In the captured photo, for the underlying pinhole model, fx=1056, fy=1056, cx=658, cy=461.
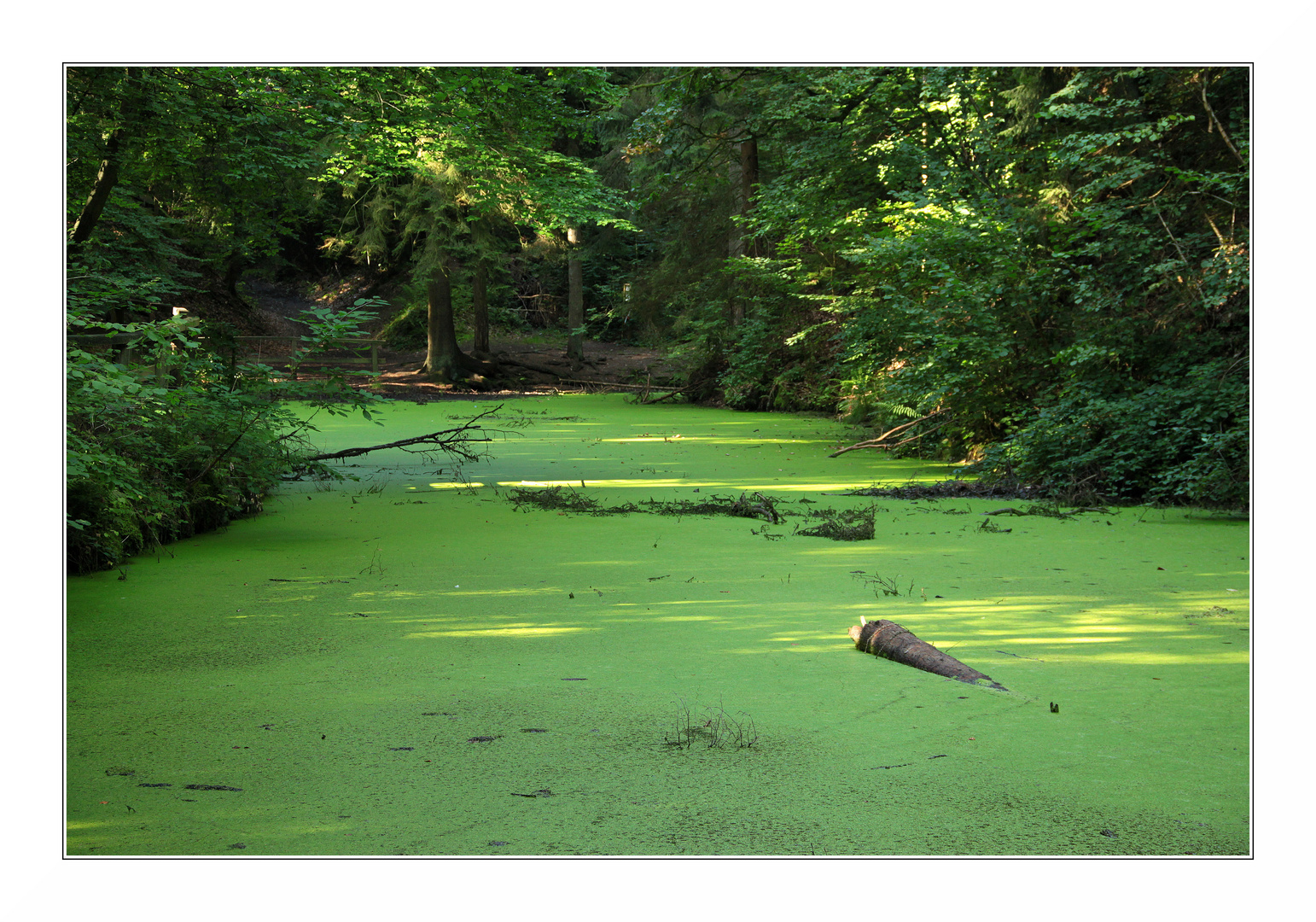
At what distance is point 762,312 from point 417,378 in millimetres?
8090

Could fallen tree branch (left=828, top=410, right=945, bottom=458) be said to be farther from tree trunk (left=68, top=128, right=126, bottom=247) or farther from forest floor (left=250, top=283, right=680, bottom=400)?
forest floor (left=250, top=283, right=680, bottom=400)

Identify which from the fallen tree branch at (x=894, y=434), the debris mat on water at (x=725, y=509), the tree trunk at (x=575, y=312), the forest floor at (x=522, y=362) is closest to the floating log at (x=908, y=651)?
the debris mat on water at (x=725, y=509)

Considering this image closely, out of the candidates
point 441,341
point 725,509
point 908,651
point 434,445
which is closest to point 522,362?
Result: point 441,341

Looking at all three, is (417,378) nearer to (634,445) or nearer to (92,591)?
(634,445)

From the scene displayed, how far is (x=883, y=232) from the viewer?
392 inches

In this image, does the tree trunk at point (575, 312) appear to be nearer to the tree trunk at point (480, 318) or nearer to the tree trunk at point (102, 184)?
the tree trunk at point (480, 318)

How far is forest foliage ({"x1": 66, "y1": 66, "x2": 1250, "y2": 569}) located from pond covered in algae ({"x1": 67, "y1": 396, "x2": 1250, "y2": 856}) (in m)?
0.69

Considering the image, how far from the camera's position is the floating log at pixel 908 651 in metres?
3.11

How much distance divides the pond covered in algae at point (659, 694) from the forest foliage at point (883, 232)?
0.69 meters

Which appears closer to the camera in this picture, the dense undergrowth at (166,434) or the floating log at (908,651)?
the floating log at (908,651)

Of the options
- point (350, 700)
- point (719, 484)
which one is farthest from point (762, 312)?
point (350, 700)

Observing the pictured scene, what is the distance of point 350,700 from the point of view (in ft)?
9.68

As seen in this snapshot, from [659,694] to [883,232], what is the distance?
779 centimetres

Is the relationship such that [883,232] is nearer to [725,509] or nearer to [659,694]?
[725,509]
